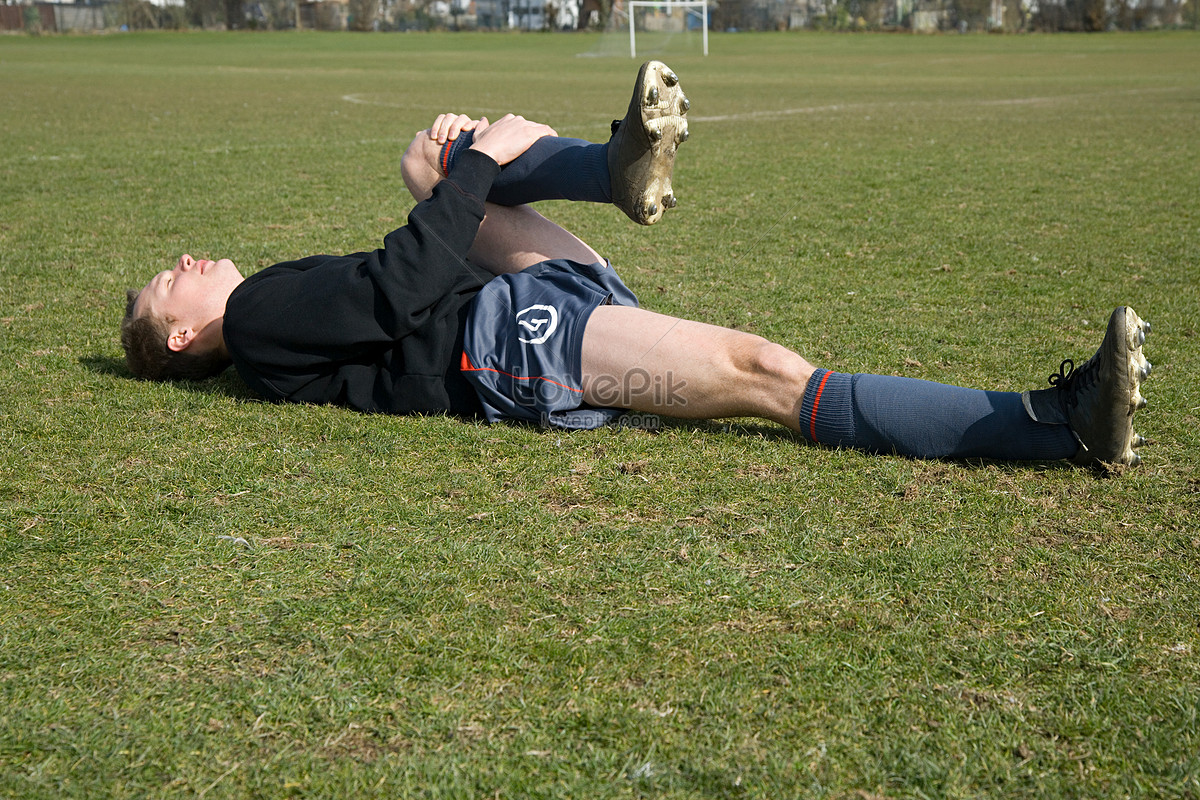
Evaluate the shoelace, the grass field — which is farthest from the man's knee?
the shoelace

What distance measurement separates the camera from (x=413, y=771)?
1.89m

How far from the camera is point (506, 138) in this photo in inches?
143

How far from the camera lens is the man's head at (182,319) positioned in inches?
149

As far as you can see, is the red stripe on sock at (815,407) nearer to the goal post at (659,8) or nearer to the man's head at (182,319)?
the man's head at (182,319)

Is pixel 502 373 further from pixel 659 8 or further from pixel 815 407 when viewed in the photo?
pixel 659 8

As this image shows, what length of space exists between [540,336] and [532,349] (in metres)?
0.05

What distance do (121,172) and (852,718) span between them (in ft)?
31.8

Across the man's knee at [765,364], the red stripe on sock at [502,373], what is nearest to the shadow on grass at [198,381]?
the red stripe on sock at [502,373]

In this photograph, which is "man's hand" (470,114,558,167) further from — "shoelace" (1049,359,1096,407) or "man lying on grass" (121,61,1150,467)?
"shoelace" (1049,359,1096,407)

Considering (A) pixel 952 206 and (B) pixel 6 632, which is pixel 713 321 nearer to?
(B) pixel 6 632

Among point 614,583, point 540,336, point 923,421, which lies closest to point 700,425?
point 540,336

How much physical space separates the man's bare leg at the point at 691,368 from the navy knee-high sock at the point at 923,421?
9 cm

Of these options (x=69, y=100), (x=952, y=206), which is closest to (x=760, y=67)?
(x=69, y=100)

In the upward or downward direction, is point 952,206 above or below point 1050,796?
above
